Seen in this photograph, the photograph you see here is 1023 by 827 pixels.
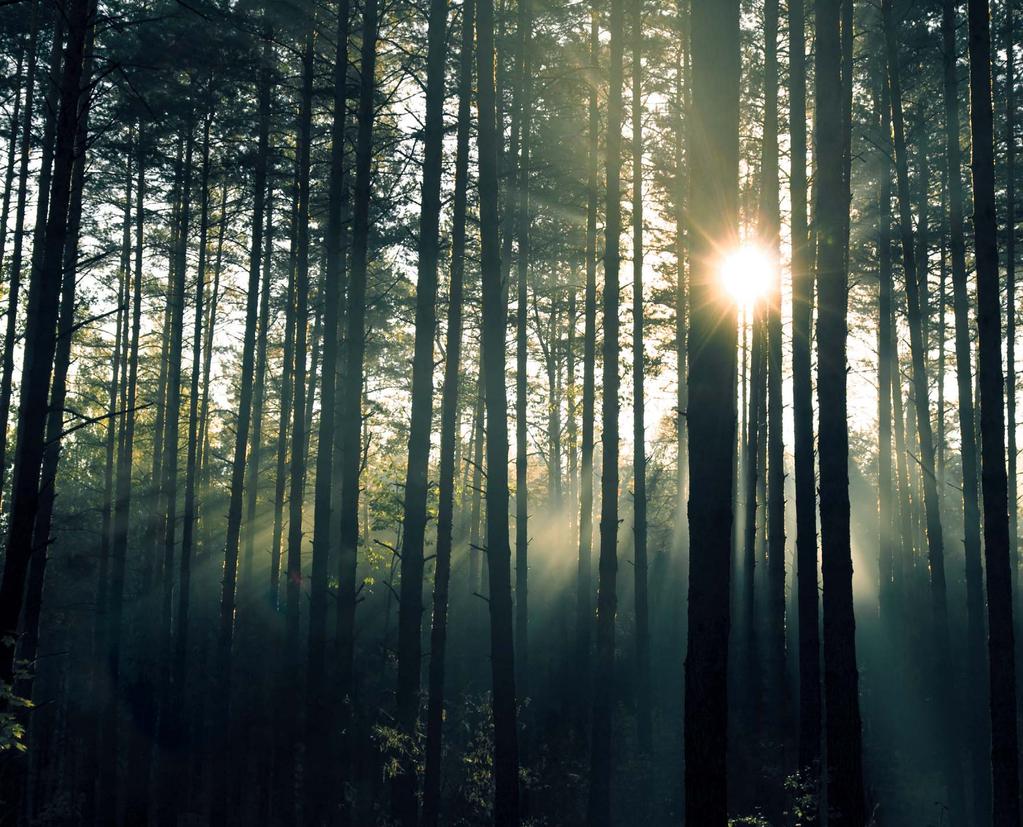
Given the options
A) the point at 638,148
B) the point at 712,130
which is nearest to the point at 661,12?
the point at 638,148

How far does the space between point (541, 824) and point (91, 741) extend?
47.6 ft

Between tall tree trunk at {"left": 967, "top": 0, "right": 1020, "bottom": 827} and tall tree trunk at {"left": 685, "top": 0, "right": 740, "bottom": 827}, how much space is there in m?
4.75

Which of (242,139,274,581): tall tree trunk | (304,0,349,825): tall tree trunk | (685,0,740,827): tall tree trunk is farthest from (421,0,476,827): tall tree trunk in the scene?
(685,0,740,827): tall tree trunk

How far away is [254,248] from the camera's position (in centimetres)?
1712

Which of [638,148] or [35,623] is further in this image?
[638,148]

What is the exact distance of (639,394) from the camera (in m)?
16.5

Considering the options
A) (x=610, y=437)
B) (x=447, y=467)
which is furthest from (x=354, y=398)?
(x=610, y=437)

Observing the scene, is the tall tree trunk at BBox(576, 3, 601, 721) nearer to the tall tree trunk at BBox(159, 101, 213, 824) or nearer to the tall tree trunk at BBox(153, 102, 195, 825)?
the tall tree trunk at BBox(159, 101, 213, 824)

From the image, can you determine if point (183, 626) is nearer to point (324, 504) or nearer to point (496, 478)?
point (324, 504)

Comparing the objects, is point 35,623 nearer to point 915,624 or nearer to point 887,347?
point 887,347

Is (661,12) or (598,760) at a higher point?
(661,12)

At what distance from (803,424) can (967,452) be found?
15.2 feet

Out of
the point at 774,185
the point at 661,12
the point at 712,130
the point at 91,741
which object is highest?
the point at 661,12

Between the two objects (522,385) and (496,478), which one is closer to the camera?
(496,478)
